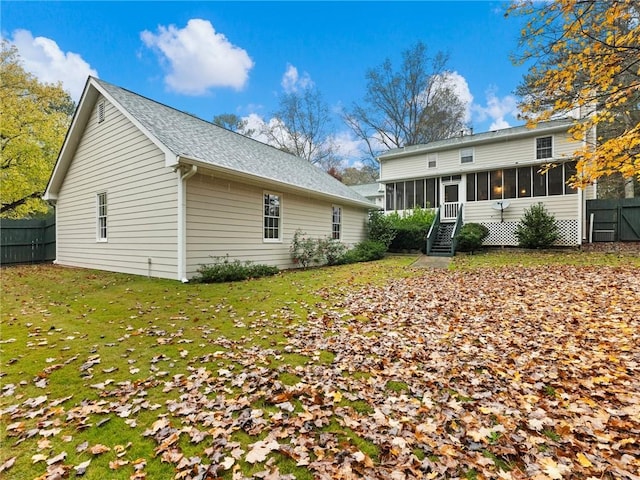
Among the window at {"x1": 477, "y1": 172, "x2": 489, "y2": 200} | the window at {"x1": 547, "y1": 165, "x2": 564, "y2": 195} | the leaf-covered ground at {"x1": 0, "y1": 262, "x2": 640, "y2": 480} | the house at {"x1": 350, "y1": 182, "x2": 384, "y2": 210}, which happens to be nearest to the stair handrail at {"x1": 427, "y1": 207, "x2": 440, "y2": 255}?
the window at {"x1": 477, "y1": 172, "x2": 489, "y2": 200}

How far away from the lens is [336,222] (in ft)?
49.5

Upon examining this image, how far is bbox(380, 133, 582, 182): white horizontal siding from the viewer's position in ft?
51.1

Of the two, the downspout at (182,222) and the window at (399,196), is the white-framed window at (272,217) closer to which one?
the downspout at (182,222)

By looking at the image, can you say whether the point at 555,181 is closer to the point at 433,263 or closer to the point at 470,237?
the point at 470,237

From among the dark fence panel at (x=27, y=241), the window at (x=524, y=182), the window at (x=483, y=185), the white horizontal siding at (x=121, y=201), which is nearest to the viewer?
the white horizontal siding at (x=121, y=201)

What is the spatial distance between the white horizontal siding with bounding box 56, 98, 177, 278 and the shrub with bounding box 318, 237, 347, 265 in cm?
604

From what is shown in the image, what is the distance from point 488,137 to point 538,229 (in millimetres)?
5692

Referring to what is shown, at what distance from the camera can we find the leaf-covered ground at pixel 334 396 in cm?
223

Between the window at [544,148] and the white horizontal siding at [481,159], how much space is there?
0.14 m

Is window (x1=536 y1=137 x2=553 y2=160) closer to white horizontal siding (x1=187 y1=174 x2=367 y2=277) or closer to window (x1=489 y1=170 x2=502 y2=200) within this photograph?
window (x1=489 y1=170 x2=502 y2=200)

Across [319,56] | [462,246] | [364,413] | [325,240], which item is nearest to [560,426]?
[364,413]

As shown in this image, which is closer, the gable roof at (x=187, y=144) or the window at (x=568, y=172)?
the gable roof at (x=187, y=144)

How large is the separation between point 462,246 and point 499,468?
48.5 feet

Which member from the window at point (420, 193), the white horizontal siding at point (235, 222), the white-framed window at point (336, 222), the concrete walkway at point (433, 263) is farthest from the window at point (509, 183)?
the white horizontal siding at point (235, 222)
